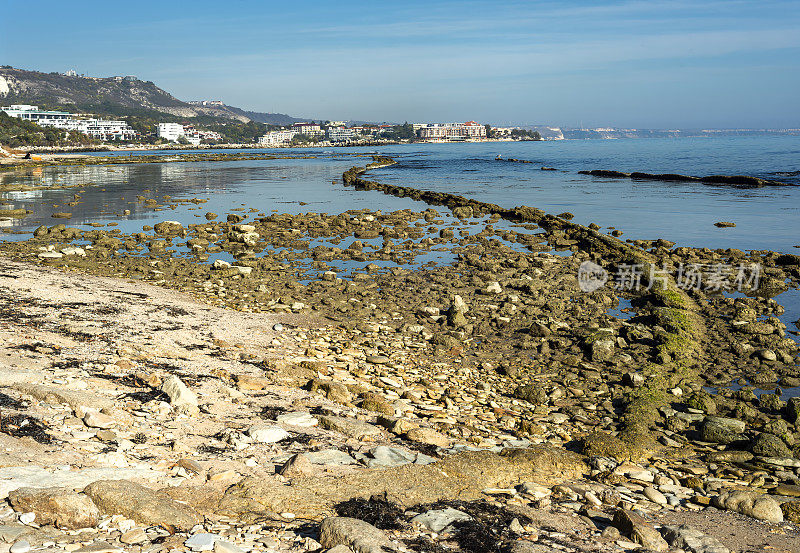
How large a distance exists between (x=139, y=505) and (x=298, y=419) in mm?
2803

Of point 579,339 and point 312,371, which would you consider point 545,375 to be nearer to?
point 579,339

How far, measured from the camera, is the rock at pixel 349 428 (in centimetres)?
710

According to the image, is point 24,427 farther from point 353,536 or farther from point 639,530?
point 639,530

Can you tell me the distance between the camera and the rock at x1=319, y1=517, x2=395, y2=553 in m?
4.44

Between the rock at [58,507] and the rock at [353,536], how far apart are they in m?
1.74

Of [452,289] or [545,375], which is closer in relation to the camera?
[545,375]

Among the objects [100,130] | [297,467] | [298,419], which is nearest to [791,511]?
[297,467]

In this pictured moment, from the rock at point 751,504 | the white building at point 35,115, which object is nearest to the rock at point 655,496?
the rock at point 751,504

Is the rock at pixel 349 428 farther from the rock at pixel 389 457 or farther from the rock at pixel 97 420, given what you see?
the rock at pixel 97 420

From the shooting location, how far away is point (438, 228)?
26.0m

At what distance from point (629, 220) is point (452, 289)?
16983mm

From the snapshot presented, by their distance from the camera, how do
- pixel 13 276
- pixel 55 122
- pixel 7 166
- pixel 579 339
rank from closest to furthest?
pixel 579 339, pixel 13 276, pixel 7 166, pixel 55 122

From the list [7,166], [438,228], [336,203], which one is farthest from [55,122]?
[438,228]

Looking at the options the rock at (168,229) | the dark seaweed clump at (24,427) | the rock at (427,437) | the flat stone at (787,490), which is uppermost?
the rock at (168,229)
